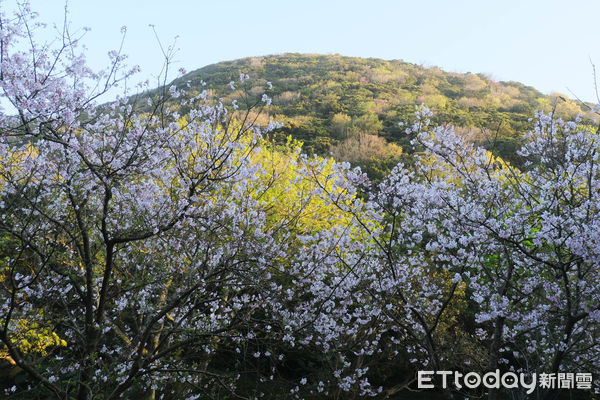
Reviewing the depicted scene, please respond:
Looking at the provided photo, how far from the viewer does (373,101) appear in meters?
37.2

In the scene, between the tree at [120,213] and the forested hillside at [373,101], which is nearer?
the tree at [120,213]

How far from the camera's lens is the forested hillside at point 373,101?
2484cm

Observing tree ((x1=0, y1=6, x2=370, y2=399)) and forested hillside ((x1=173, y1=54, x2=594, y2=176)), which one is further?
forested hillside ((x1=173, y1=54, x2=594, y2=176))

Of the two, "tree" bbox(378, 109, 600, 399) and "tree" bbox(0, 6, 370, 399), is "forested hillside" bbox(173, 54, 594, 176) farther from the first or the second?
"tree" bbox(378, 109, 600, 399)

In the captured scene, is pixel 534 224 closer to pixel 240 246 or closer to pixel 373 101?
pixel 240 246

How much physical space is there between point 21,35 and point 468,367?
35.6 feet

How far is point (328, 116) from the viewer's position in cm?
3272

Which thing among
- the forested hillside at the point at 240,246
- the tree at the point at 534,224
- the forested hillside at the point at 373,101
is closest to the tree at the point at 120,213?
the forested hillside at the point at 240,246

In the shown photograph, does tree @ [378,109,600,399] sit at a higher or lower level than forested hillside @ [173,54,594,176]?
lower

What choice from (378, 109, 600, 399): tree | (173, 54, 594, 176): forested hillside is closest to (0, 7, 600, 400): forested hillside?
(378, 109, 600, 399): tree

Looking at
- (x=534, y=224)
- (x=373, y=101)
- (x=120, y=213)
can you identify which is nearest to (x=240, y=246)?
(x=120, y=213)

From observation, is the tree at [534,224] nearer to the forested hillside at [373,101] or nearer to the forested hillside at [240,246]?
the forested hillside at [240,246]

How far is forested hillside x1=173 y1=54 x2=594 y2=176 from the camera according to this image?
24.8m

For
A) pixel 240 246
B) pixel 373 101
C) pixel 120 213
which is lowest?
pixel 240 246
